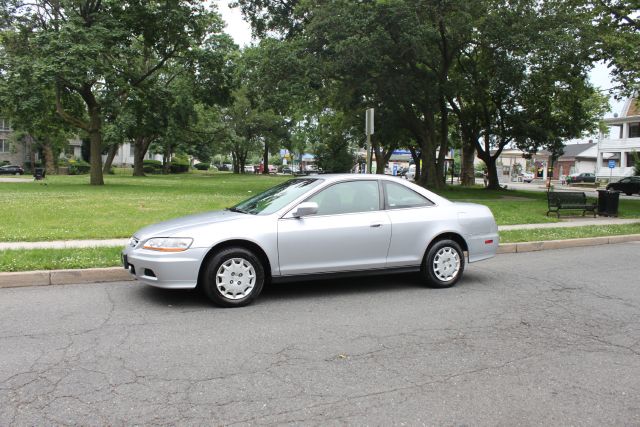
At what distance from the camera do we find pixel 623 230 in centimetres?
1277

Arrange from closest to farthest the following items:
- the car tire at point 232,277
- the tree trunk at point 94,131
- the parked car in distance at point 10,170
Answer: the car tire at point 232,277 < the tree trunk at point 94,131 < the parked car in distance at point 10,170

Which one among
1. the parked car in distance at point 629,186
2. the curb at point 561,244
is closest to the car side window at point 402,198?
the curb at point 561,244

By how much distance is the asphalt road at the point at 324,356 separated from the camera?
3.38 m

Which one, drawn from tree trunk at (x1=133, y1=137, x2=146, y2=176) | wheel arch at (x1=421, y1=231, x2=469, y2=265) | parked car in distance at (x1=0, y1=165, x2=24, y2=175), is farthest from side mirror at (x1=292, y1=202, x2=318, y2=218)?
parked car in distance at (x1=0, y1=165, x2=24, y2=175)

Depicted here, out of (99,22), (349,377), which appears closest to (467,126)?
(99,22)

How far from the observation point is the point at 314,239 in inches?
236

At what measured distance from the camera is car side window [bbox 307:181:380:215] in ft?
20.7

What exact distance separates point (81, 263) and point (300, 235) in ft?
11.2

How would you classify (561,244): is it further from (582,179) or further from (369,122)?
(582,179)

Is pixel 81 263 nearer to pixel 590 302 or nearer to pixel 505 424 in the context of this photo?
pixel 505 424

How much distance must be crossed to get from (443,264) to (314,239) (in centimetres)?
193

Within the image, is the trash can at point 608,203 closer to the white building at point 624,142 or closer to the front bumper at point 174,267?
the front bumper at point 174,267

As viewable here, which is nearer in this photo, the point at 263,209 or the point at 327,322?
the point at 327,322

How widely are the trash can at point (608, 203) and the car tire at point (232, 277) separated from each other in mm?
14639
